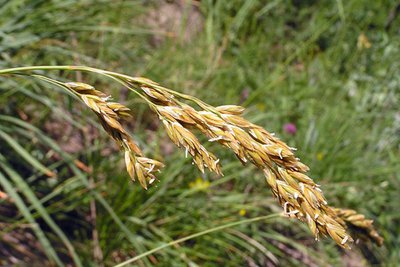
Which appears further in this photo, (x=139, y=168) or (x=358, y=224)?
(x=358, y=224)

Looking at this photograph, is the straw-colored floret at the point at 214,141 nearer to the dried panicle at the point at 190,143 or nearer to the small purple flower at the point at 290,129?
the dried panicle at the point at 190,143

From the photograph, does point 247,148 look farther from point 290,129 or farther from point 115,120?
point 290,129

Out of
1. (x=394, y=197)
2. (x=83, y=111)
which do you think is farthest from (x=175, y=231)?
(x=394, y=197)

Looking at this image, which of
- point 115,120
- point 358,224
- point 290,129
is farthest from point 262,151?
point 290,129

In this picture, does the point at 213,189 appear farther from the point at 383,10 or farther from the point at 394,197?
the point at 383,10

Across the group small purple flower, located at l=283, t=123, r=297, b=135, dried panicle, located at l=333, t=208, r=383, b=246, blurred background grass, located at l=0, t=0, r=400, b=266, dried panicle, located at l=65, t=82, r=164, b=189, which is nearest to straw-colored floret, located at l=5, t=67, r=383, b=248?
dried panicle, located at l=65, t=82, r=164, b=189

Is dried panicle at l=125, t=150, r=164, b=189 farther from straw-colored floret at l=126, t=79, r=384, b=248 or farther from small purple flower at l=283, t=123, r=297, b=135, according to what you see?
small purple flower at l=283, t=123, r=297, b=135

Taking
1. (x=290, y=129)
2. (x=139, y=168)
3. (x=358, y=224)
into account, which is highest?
(x=139, y=168)

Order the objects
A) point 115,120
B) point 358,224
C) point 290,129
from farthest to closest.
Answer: point 290,129 → point 358,224 → point 115,120
